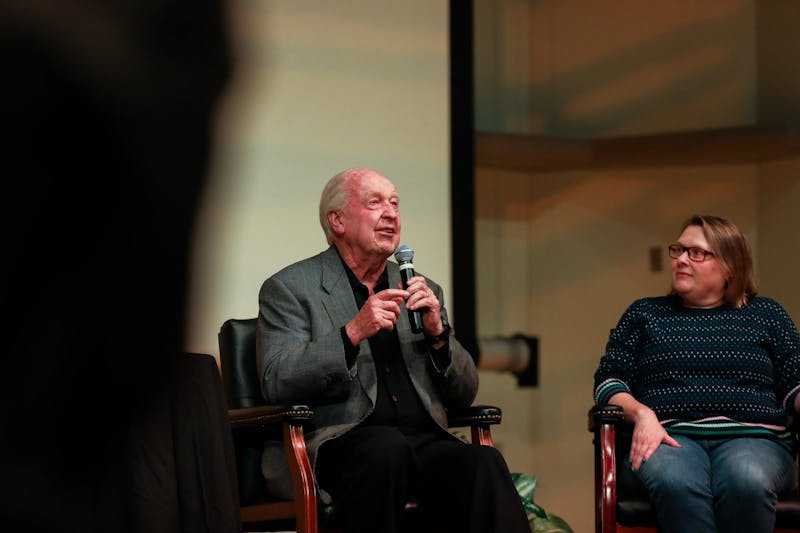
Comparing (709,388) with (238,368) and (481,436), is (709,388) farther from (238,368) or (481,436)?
(238,368)

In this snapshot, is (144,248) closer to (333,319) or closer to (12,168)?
(12,168)

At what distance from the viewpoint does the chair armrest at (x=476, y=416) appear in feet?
10.4

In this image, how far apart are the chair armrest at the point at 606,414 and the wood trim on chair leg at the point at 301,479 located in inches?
30.0

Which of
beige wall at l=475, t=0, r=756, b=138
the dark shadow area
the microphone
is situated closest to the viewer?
the dark shadow area

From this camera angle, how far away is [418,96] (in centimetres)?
432

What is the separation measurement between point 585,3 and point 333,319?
3903mm

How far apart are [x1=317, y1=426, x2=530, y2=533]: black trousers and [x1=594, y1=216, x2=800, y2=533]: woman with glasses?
46 centimetres

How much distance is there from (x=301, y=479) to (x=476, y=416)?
0.56 meters

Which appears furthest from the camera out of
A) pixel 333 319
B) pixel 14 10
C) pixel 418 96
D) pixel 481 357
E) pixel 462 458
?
pixel 481 357

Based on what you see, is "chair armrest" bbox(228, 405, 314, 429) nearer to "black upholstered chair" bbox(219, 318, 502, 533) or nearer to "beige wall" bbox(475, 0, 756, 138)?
"black upholstered chair" bbox(219, 318, 502, 533)

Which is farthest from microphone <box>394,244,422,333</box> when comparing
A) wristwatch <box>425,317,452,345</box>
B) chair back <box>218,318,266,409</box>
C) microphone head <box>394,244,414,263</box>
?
chair back <box>218,318,266,409</box>

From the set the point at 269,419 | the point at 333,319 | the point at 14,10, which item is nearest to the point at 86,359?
the point at 14,10

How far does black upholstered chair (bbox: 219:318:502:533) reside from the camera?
2865mm

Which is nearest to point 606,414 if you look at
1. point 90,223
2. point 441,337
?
point 441,337
